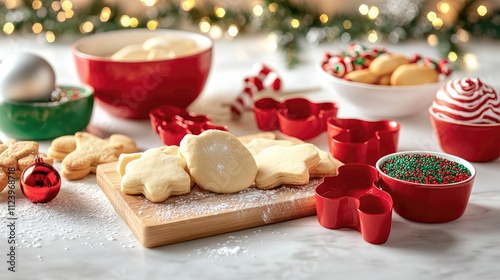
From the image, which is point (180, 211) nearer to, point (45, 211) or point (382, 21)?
point (45, 211)

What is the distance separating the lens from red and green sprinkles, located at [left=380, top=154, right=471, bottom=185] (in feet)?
3.70

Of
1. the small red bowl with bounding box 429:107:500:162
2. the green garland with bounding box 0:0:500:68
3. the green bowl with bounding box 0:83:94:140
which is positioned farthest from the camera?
the green garland with bounding box 0:0:500:68

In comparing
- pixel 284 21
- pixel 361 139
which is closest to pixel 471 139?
pixel 361 139

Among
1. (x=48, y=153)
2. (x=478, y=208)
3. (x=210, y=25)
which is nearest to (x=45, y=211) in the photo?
(x=48, y=153)

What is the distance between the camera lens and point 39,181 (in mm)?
1184

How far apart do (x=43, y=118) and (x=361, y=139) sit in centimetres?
63

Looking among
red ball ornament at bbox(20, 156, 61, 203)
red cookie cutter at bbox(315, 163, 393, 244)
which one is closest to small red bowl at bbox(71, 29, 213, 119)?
red ball ornament at bbox(20, 156, 61, 203)

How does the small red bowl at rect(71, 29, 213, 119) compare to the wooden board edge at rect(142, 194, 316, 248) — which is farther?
the small red bowl at rect(71, 29, 213, 119)

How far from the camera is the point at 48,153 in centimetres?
→ 140

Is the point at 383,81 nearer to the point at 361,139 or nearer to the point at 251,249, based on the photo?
the point at 361,139

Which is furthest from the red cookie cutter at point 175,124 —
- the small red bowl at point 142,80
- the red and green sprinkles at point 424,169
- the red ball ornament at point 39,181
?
the red and green sprinkles at point 424,169

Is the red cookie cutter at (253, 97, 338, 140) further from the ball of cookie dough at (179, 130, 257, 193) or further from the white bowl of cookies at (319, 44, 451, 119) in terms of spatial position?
the ball of cookie dough at (179, 130, 257, 193)

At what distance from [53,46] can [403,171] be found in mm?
1384

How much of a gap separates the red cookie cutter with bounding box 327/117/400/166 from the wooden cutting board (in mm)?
Answer: 157
